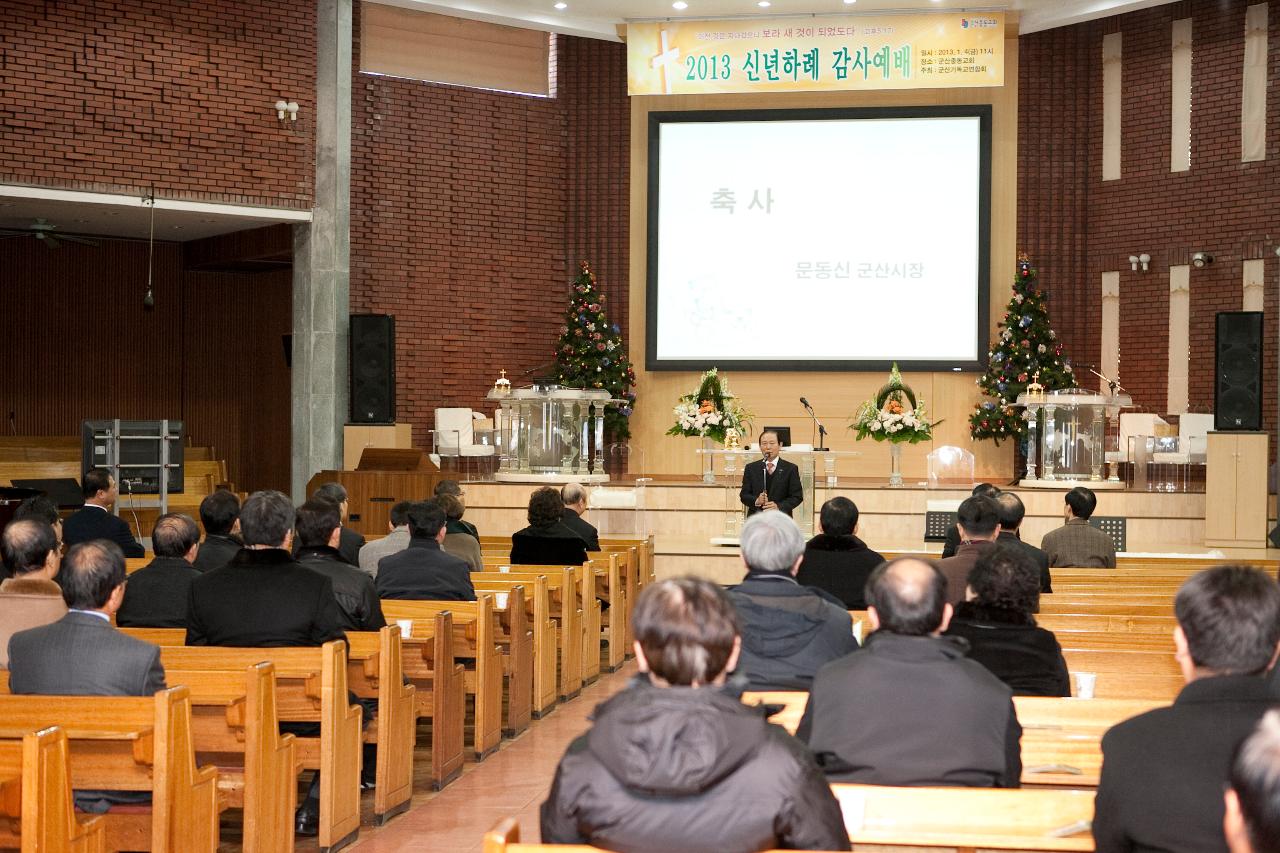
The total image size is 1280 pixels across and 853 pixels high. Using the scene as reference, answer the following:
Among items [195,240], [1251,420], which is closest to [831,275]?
[1251,420]

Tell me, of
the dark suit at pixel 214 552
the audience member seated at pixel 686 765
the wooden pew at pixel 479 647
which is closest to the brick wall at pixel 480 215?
the dark suit at pixel 214 552

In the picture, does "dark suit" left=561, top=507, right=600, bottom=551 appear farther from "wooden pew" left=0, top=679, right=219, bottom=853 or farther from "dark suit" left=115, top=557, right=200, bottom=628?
"wooden pew" left=0, top=679, right=219, bottom=853

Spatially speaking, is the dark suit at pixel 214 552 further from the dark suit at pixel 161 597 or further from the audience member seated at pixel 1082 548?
the audience member seated at pixel 1082 548

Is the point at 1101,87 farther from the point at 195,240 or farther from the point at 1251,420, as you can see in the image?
the point at 195,240

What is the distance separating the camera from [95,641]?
401cm

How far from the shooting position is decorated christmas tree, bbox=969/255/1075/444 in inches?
597

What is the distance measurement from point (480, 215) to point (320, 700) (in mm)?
11974

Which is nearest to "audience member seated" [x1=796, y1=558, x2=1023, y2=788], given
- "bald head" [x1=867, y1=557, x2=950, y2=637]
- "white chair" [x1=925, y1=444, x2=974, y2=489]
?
"bald head" [x1=867, y1=557, x2=950, y2=637]

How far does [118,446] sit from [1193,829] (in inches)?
400

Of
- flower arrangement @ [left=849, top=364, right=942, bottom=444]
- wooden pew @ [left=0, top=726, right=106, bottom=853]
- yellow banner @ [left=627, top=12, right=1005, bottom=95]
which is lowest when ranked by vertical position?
wooden pew @ [left=0, top=726, right=106, bottom=853]

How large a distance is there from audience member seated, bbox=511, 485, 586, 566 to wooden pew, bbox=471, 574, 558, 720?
815 millimetres

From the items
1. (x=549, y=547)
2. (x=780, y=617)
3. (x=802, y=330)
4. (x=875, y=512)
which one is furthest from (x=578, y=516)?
(x=802, y=330)

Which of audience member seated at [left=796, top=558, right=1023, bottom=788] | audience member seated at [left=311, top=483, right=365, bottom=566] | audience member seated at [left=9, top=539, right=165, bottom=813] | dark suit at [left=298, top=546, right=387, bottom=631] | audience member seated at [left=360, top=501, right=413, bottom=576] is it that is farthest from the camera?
audience member seated at [left=311, top=483, right=365, bottom=566]

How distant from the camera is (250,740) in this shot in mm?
4227
